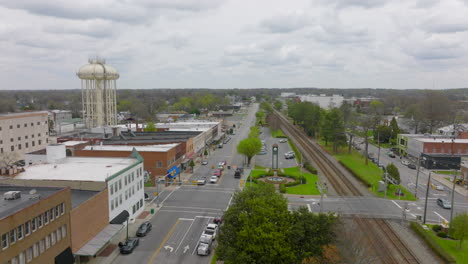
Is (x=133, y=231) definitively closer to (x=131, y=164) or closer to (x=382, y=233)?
(x=131, y=164)

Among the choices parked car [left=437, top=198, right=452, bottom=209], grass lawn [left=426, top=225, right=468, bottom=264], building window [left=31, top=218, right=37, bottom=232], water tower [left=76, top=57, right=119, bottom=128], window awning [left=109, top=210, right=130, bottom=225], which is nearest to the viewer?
building window [left=31, top=218, right=37, bottom=232]

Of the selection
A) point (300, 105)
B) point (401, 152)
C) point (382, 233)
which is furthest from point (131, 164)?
point (300, 105)

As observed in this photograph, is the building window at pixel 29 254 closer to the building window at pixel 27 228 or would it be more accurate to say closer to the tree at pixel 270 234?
the building window at pixel 27 228

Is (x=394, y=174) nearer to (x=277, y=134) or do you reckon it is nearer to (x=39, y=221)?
(x=39, y=221)

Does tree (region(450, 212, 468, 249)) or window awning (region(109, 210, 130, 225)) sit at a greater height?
tree (region(450, 212, 468, 249))

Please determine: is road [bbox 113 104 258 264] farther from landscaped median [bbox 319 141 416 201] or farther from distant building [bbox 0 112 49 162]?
distant building [bbox 0 112 49 162]

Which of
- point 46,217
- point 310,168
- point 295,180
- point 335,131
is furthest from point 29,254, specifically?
point 335,131

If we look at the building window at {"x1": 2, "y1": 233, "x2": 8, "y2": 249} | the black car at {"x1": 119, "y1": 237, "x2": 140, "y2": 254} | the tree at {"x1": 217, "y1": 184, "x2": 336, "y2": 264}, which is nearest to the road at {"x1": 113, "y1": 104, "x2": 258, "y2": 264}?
the black car at {"x1": 119, "y1": 237, "x2": 140, "y2": 254}

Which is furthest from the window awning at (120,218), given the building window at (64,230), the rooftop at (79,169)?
the building window at (64,230)
